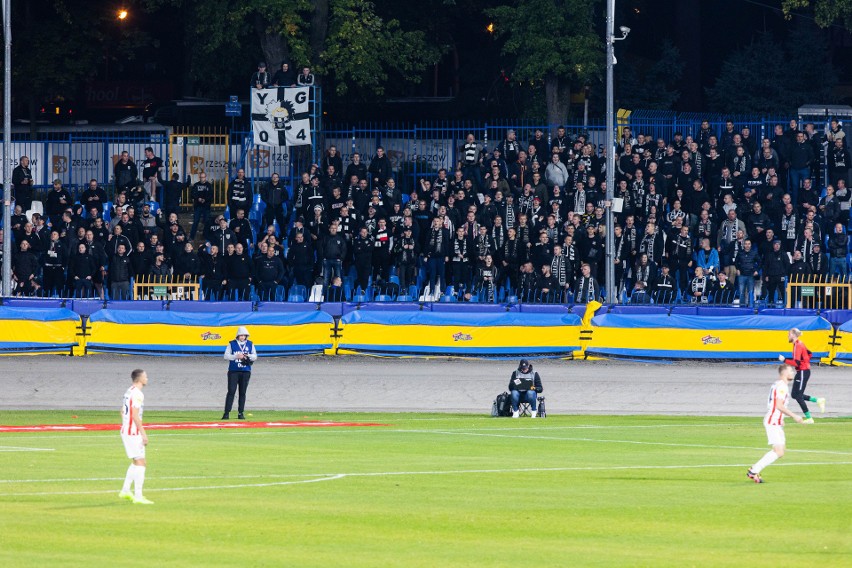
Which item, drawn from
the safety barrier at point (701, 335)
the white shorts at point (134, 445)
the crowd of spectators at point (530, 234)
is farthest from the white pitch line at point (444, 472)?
the crowd of spectators at point (530, 234)

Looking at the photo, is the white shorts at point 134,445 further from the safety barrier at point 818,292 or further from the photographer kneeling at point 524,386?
the safety barrier at point 818,292

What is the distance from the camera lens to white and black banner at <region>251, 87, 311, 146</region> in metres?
44.6

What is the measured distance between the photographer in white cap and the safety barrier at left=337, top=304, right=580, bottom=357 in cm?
714

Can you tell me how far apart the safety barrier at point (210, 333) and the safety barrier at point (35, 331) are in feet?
2.76

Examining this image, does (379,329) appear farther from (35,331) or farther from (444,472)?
(444,472)

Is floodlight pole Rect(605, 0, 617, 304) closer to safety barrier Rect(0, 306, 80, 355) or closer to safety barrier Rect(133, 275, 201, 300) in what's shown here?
safety barrier Rect(133, 275, 201, 300)

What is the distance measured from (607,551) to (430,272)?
82.1 ft

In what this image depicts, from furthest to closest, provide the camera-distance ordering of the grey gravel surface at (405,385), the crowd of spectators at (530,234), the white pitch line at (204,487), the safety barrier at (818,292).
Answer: the crowd of spectators at (530,234)
the safety barrier at (818,292)
the grey gravel surface at (405,385)
the white pitch line at (204,487)

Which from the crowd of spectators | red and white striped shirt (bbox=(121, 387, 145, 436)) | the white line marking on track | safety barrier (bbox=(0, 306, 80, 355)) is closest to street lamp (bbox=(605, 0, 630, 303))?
the crowd of spectators

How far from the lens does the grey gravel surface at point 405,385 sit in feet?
104

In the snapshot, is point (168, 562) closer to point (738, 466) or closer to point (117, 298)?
point (738, 466)

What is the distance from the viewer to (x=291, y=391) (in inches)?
1293

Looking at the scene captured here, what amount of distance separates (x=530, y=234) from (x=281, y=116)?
32.7ft

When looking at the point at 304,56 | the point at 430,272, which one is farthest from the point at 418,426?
the point at 304,56
